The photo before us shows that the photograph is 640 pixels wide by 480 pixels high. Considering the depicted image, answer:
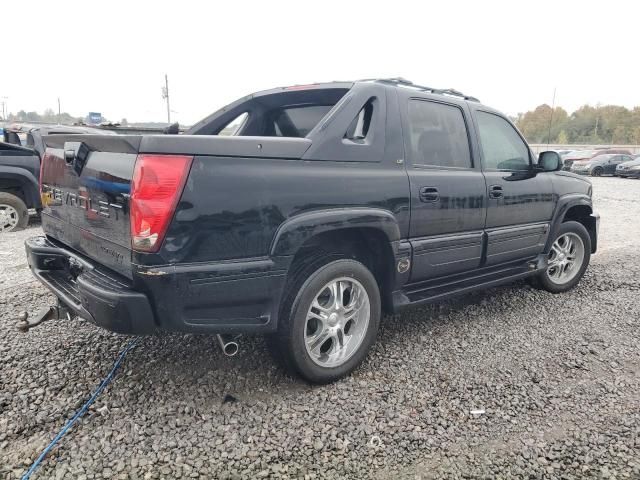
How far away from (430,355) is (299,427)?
124 centimetres

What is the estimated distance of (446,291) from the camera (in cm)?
349

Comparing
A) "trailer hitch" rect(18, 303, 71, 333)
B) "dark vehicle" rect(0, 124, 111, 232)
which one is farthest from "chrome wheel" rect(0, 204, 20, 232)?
"trailer hitch" rect(18, 303, 71, 333)

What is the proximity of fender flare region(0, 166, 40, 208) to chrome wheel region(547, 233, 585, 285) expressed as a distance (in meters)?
7.43

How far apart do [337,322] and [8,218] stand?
688 cm

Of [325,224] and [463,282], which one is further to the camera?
[463,282]

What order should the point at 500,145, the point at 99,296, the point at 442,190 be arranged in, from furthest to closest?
the point at 500,145
the point at 442,190
the point at 99,296

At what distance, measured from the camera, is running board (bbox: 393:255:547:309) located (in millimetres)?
3268

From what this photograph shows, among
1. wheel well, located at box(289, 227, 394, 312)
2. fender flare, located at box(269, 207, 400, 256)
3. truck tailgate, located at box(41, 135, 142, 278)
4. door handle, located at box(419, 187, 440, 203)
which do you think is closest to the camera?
truck tailgate, located at box(41, 135, 142, 278)

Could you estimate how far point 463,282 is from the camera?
Result: 12.0 feet

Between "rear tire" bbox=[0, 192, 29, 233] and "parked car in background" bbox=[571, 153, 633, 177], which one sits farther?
"parked car in background" bbox=[571, 153, 633, 177]

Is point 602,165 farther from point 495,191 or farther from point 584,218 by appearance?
point 495,191

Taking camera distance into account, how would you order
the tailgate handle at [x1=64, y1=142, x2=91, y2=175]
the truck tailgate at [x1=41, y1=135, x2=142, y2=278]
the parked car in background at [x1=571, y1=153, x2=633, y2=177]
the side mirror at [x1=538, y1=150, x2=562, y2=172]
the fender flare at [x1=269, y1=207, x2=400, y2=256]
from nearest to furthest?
the truck tailgate at [x1=41, y1=135, x2=142, y2=278], the fender flare at [x1=269, y1=207, x2=400, y2=256], the tailgate handle at [x1=64, y1=142, x2=91, y2=175], the side mirror at [x1=538, y1=150, x2=562, y2=172], the parked car in background at [x1=571, y1=153, x2=633, y2=177]

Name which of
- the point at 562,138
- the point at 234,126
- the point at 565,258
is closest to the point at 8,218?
the point at 234,126

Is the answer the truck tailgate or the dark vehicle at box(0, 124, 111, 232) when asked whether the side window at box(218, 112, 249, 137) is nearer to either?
the truck tailgate
